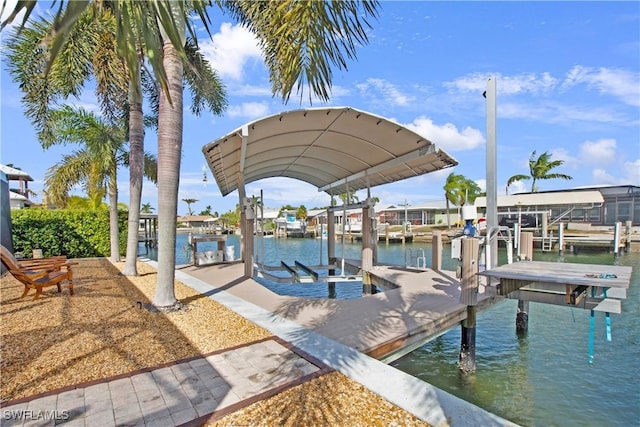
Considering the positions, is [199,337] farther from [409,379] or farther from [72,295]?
[72,295]

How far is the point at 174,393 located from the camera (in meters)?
3.31

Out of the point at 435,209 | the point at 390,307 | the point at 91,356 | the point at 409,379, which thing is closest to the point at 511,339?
the point at 390,307

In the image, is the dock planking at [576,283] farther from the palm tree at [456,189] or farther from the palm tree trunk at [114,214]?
the palm tree at [456,189]

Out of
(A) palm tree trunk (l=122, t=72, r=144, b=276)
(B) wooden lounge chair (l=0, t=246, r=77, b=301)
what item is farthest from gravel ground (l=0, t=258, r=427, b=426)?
(A) palm tree trunk (l=122, t=72, r=144, b=276)

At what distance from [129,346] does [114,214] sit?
11017 millimetres

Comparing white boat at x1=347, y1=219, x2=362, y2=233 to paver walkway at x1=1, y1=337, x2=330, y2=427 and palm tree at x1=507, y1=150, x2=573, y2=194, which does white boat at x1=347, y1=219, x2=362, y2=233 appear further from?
paver walkway at x1=1, y1=337, x2=330, y2=427

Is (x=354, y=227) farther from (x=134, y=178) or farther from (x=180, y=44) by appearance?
(x=180, y=44)

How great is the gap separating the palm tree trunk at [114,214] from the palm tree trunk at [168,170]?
9.00 metres

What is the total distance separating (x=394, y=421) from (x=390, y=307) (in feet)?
12.2

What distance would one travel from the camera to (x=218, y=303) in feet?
23.0

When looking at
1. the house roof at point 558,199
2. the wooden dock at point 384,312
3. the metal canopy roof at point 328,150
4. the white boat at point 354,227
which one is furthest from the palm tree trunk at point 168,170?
the white boat at point 354,227

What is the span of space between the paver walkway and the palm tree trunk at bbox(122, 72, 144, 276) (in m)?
7.84

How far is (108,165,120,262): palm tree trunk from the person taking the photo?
13.8 m

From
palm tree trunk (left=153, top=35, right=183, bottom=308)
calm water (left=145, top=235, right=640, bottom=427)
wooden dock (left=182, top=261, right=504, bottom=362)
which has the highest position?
palm tree trunk (left=153, top=35, right=183, bottom=308)
